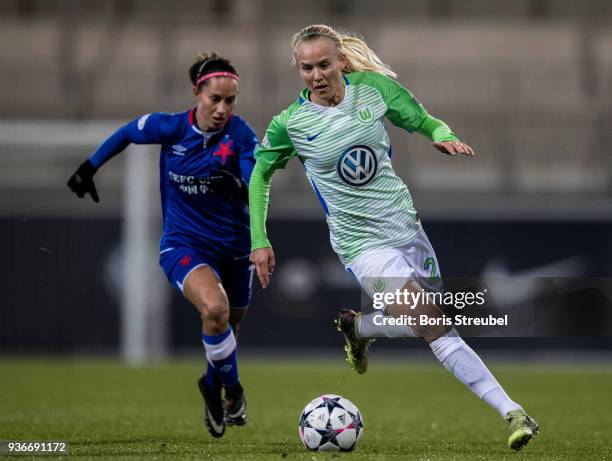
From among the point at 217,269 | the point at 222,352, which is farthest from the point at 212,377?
the point at 217,269

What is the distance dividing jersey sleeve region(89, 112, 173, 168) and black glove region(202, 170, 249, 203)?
0.39 metres

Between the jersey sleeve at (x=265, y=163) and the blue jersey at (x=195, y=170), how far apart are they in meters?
0.45

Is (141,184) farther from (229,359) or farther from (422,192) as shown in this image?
(229,359)

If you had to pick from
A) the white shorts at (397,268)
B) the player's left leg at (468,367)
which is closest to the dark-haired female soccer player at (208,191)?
the white shorts at (397,268)

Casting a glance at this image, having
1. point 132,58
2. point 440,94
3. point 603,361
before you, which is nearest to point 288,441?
point 603,361

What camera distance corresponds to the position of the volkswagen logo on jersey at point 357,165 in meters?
6.10

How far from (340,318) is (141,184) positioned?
920 centimetres

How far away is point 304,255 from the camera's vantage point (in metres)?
15.7

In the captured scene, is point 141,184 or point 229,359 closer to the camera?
point 229,359

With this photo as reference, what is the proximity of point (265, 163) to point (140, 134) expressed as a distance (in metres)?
1.02

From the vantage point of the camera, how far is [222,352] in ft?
21.9

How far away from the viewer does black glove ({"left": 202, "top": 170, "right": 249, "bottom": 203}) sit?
680 centimetres

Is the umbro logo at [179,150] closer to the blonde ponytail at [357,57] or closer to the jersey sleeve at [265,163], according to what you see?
the jersey sleeve at [265,163]

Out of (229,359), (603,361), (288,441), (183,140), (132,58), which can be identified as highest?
(132,58)
